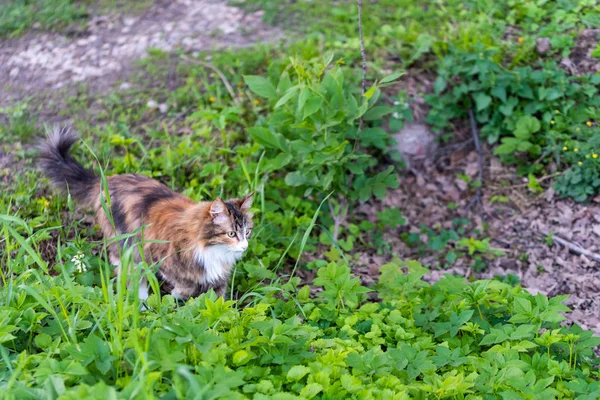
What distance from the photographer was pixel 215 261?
3.48 metres

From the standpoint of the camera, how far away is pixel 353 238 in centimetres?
454

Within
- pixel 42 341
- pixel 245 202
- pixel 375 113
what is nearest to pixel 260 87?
pixel 375 113

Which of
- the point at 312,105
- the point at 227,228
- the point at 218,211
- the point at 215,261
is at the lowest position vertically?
the point at 215,261

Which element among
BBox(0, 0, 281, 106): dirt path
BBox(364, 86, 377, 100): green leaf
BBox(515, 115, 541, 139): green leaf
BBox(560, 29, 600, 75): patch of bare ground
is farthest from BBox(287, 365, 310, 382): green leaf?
BBox(560, 29, 600, 75): patch of bare ground

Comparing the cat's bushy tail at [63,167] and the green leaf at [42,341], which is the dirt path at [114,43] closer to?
the cat's bushy tail at [63,167]

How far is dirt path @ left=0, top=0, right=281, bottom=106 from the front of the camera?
537 cm

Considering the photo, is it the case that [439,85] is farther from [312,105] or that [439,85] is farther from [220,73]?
[220,73]

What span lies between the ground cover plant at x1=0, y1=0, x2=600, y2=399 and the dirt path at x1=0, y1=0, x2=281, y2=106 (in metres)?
0.24

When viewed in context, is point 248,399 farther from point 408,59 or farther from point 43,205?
point 408,59

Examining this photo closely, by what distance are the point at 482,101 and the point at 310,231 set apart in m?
1.88

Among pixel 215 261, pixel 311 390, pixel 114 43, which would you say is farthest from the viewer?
pixel 114 43

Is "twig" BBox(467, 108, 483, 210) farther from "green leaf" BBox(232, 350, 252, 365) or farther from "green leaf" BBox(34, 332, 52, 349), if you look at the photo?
"green leaf" BBox(34, 332, 52, 349)

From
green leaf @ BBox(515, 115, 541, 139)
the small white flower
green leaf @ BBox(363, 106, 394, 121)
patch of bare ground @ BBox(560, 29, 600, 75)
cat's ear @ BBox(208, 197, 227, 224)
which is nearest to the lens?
cat's ear @ BBox(208, 197, 227, 224)

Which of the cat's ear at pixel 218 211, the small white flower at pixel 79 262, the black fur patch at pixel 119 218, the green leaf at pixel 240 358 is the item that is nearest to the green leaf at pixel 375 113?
the cat's ear at pixel 218 211
